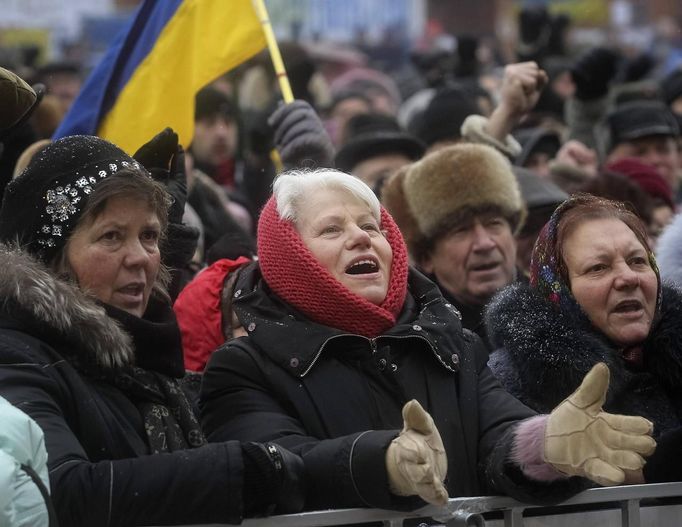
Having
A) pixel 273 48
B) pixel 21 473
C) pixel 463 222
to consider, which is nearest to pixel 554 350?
pixel 463 222

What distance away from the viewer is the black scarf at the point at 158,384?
3.54 meters

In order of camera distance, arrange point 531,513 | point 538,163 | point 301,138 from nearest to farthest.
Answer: point 531,513, point 301,138, point 538,163

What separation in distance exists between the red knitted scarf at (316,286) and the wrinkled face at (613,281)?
56 cm

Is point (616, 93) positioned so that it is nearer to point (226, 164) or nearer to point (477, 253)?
point (226, 164)

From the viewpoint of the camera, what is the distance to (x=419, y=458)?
307cm

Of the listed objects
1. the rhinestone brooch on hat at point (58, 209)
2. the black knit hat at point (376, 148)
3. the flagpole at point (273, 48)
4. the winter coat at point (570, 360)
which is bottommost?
the winter coat at point (570, 360)

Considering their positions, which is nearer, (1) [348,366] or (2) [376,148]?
(1) [348,366]

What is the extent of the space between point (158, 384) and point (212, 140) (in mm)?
4644

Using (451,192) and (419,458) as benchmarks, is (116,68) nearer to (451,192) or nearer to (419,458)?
(451,192)

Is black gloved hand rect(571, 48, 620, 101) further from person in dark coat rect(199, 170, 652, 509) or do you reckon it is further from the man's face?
person in dark coat rect(199, 170, 652, 509)

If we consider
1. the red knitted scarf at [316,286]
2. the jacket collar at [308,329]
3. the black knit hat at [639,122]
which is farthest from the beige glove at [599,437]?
the black knit hat at [639,122]

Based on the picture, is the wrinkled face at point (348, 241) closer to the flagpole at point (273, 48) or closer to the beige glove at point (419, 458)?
the beige glove at point (419, 458)

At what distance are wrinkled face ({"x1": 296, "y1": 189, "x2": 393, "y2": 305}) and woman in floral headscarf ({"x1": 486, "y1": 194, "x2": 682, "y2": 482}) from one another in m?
0.48

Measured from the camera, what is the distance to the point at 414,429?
3.11 m
